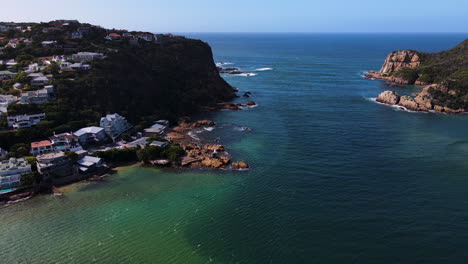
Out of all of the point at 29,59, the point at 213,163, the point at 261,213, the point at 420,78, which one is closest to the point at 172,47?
the point at 29,59

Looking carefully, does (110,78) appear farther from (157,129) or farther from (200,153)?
(200,153)

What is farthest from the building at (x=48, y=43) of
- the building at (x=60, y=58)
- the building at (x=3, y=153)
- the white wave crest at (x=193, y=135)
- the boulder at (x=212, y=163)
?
the boulder at (x=212, y=163)

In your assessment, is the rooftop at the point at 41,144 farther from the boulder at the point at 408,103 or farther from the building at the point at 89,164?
the boulder at the point at 408,103

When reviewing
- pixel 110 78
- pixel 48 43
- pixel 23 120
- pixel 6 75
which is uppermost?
pixel 48 43

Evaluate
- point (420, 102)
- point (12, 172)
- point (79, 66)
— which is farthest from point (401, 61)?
point (12, 172)

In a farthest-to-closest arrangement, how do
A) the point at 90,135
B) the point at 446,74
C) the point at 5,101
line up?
the point at 446,74 → the point at 5,101 → the point at 90,135

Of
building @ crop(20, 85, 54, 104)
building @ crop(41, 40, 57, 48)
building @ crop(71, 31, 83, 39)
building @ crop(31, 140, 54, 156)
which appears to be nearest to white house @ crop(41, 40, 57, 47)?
building @ crop(41, 40, 57, 48)
